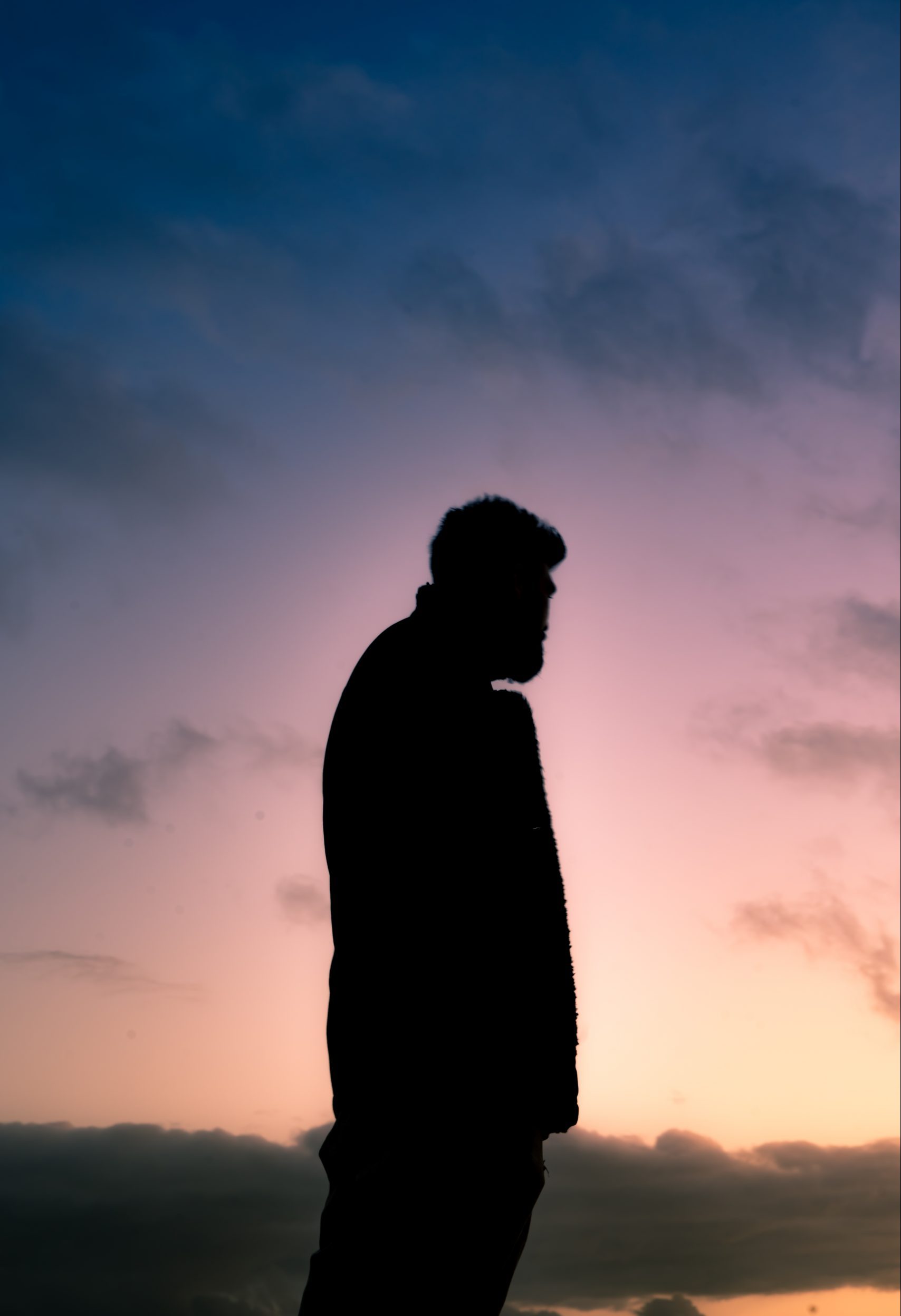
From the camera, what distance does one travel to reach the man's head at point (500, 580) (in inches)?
165

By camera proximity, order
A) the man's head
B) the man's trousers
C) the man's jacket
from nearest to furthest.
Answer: the man's trousers, the man's jacket, the man's head

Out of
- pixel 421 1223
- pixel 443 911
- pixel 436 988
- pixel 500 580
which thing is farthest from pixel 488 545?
pixel 421 1223

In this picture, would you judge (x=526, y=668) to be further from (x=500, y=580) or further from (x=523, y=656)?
(x=500, y=580)

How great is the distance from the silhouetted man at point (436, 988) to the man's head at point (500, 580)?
0.73 feet

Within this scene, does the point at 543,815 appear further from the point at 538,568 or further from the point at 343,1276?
the point at 343,1276

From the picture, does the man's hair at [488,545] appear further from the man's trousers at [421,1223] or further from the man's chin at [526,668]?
the man's trousers at [421,1223]

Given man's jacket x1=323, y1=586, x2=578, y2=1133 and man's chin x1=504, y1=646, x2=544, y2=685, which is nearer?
man's jacket x1=323, y1=586, x2=578, y2=1133

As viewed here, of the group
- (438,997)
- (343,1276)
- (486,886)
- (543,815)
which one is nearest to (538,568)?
(543,815)

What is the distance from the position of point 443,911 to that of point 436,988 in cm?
23

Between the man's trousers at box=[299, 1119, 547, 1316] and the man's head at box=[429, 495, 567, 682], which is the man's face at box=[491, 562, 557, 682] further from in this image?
the man's trousers at box=[299, 1119, 547, 1316]

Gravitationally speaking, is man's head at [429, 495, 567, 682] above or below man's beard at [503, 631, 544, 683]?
above

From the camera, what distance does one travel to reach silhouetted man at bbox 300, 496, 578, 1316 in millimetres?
3293

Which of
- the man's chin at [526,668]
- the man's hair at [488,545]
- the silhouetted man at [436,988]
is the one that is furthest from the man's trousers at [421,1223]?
the man's hair at [488,545]

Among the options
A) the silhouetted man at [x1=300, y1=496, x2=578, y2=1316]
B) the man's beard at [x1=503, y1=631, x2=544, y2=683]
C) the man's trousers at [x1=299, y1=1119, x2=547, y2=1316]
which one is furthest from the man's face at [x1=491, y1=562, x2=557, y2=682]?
the man's trousers at [x1=299, y1=1119, x2=547, y2=1316]
